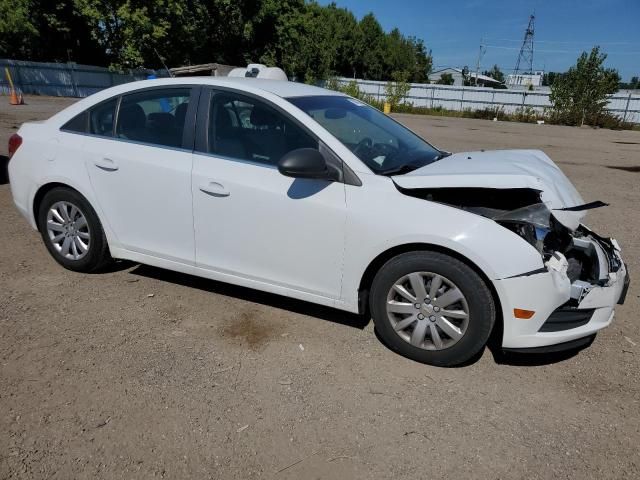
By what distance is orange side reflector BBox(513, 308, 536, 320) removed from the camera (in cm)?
278

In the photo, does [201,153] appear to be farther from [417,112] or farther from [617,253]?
[417,112]

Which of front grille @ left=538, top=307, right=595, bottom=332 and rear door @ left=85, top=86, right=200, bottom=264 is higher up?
rear door @ left=85, top=86, right=200, bottom=264

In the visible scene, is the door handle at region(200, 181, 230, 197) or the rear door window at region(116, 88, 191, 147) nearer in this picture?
the door handle at region(200, 181, 230, 197)

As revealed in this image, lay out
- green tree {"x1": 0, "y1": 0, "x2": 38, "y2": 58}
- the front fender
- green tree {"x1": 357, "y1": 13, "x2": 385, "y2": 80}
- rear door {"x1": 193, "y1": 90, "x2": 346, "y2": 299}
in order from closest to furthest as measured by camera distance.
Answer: the front fender
rear door {"x1": 193, "y1": 90, "x2": 346, "y2": 299}
green tree {"x1": 0, "y1": 0, "x2": 38, "y2": 58}
green tree {"x1": 357, "y1": 13, "x2": 385, "y2": 80}

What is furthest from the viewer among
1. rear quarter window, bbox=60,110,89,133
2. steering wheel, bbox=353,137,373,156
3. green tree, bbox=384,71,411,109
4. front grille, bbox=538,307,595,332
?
green tree, bbox=384,71,411,109

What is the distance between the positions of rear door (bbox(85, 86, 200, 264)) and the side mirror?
2.78 feet

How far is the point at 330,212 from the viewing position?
10.1 feet

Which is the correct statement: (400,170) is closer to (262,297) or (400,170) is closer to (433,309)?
(433,309)

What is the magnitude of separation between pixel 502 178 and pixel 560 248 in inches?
27.1

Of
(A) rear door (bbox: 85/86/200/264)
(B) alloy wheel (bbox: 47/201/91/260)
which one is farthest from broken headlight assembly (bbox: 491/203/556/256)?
(B) alloy wheel (bbox: 47/201/91/260)

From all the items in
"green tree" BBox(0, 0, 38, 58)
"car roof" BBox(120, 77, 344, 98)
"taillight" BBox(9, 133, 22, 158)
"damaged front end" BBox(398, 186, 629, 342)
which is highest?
"green tree" BBox(0, 0, 38, 58)

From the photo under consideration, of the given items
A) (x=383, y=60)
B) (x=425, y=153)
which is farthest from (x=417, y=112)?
(x=425, y=153)

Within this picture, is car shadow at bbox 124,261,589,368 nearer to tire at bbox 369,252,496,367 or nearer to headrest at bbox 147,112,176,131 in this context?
tire at bbox 369,252,496,367

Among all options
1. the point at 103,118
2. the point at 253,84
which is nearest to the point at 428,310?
the point at 253,84
